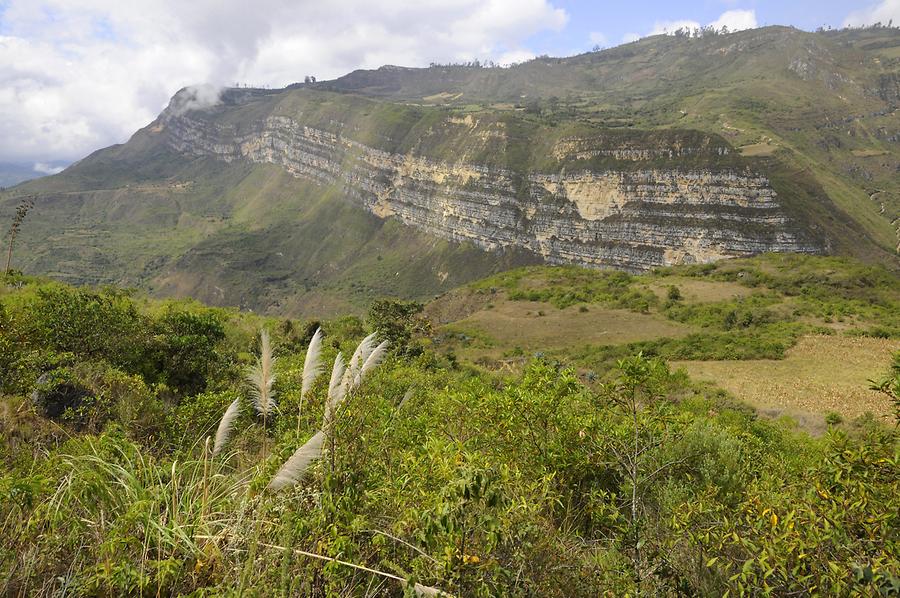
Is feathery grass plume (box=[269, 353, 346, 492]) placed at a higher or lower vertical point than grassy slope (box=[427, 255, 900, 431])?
higher

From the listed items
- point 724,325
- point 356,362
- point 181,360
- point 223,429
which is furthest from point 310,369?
point 724,325

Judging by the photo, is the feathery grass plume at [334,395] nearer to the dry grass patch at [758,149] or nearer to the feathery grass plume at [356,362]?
the feathery grass plume at [356,362]

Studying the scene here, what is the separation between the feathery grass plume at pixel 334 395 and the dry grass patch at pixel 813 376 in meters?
25.2

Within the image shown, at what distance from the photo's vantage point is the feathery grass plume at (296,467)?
4129 millimetres

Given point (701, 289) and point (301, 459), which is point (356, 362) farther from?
point (701, 289)

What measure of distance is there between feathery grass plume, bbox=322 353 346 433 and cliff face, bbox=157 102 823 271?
84678 millimetres

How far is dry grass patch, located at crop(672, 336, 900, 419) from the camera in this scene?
80.6 ft

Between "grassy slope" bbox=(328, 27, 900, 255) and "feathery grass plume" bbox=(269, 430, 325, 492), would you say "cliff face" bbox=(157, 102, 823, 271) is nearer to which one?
"grassy slope" bbox=(328, 27, 900, 255)

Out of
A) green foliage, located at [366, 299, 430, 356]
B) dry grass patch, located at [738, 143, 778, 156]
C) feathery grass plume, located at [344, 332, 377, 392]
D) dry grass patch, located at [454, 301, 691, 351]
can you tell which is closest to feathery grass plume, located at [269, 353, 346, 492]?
feathery grass plume, located at [344, 332, 377, 392]

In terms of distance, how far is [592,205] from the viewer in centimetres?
9662

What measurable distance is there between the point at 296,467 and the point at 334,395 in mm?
811

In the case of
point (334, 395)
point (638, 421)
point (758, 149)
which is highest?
point (758, 149)

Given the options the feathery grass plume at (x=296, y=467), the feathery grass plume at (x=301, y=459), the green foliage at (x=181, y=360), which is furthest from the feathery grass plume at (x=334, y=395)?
the green foliage at (x=181, y=360)

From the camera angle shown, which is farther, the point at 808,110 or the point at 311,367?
the point at 808,110
